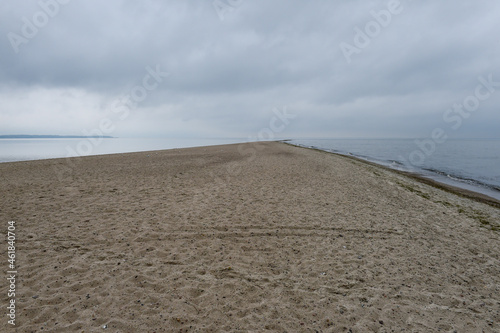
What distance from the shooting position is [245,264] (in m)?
5.79

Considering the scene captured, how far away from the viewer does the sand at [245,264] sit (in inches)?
163

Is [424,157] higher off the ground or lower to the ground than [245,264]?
higher

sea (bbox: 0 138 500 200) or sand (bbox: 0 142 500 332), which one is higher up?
sea (bbox: 0 138 500 200)

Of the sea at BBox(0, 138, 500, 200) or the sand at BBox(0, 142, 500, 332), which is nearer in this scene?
the sand at BBox(0, 142, 500, 332)

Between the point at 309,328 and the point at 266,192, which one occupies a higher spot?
the point at 266,192

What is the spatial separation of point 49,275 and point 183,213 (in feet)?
14.4

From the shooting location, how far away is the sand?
4.13 m

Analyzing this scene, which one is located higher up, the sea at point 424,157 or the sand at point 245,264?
the sea at point 424,157

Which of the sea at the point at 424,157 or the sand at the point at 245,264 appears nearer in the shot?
the sand at the point at 245,264

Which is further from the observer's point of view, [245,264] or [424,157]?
[424,157]

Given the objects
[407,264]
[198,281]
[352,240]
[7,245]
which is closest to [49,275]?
[7,245]

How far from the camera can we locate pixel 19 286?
4.61 m

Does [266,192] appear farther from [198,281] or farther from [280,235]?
[198,281]

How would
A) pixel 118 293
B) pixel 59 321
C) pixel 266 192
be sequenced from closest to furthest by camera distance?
pixel 59 321, pixel 118 293, pixel 266 192
